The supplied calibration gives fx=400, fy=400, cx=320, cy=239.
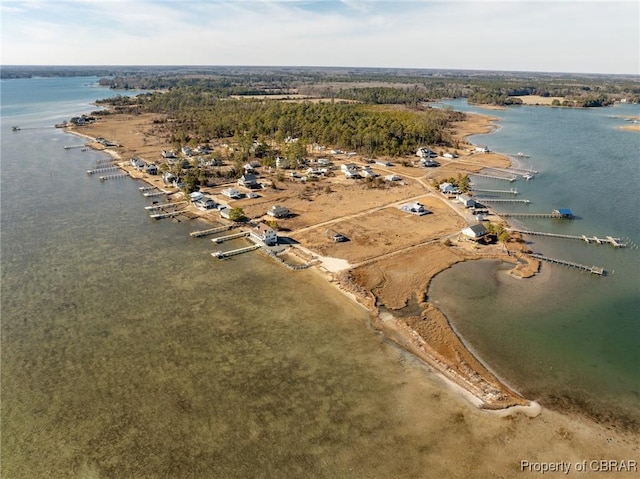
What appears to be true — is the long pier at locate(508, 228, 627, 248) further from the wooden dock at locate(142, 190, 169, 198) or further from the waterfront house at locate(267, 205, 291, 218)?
the wooden dock at locate(142, 190, 169, 198)

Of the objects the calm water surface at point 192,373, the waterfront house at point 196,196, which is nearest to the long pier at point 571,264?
the calm water surface at point 192,373

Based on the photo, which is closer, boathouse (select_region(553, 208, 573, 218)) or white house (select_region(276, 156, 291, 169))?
boathouse (select_region(553, 208, 573, 218))

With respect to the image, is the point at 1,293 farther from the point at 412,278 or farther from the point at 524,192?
the point at 524,192

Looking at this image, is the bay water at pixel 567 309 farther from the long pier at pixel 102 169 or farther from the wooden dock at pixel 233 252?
the long pier at pixel 102 169

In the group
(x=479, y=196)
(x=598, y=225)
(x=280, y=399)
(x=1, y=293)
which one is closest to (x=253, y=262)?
(x=280, y=399)

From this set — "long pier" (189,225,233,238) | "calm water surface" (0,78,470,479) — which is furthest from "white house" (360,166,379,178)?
"calm water surface" (0,78,470,479)

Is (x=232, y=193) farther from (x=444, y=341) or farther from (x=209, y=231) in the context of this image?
(x=444, y=341)
